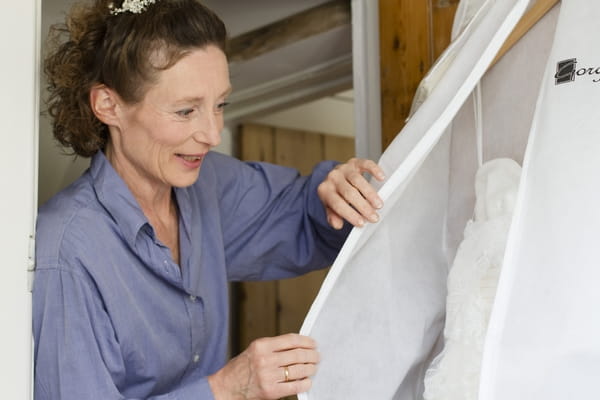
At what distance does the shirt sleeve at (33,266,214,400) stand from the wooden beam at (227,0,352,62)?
113cm

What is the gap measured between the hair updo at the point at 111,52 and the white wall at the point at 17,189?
15cm

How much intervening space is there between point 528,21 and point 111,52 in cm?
72

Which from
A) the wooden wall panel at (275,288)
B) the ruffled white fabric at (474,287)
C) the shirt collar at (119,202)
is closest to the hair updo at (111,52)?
the shirt collar at (119,202)

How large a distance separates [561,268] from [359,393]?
412 millimetres

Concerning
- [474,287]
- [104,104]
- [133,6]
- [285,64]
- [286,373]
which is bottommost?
[286,373]

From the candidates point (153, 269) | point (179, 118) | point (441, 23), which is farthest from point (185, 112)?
point (441, 23)

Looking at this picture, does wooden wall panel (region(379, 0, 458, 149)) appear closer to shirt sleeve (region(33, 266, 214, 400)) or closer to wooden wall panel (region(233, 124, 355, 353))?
shirt sleeve (region(33, 266, 214, 400))

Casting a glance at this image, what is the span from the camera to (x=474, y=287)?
3.64ft

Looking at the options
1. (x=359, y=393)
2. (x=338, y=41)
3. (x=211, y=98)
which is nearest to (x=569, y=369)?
(x=359, y=393)

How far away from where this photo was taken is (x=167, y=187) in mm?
1574

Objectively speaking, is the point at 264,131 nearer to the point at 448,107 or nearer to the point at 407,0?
the point at 407,0

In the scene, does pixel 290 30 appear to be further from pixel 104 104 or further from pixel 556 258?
pixel 556 258

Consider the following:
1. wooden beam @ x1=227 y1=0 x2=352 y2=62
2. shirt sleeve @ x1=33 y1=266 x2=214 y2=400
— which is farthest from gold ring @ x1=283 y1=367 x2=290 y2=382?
wooden beam @ x1=227 y1=0 x2=352 y2=62

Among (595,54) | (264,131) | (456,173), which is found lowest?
(456,173)
